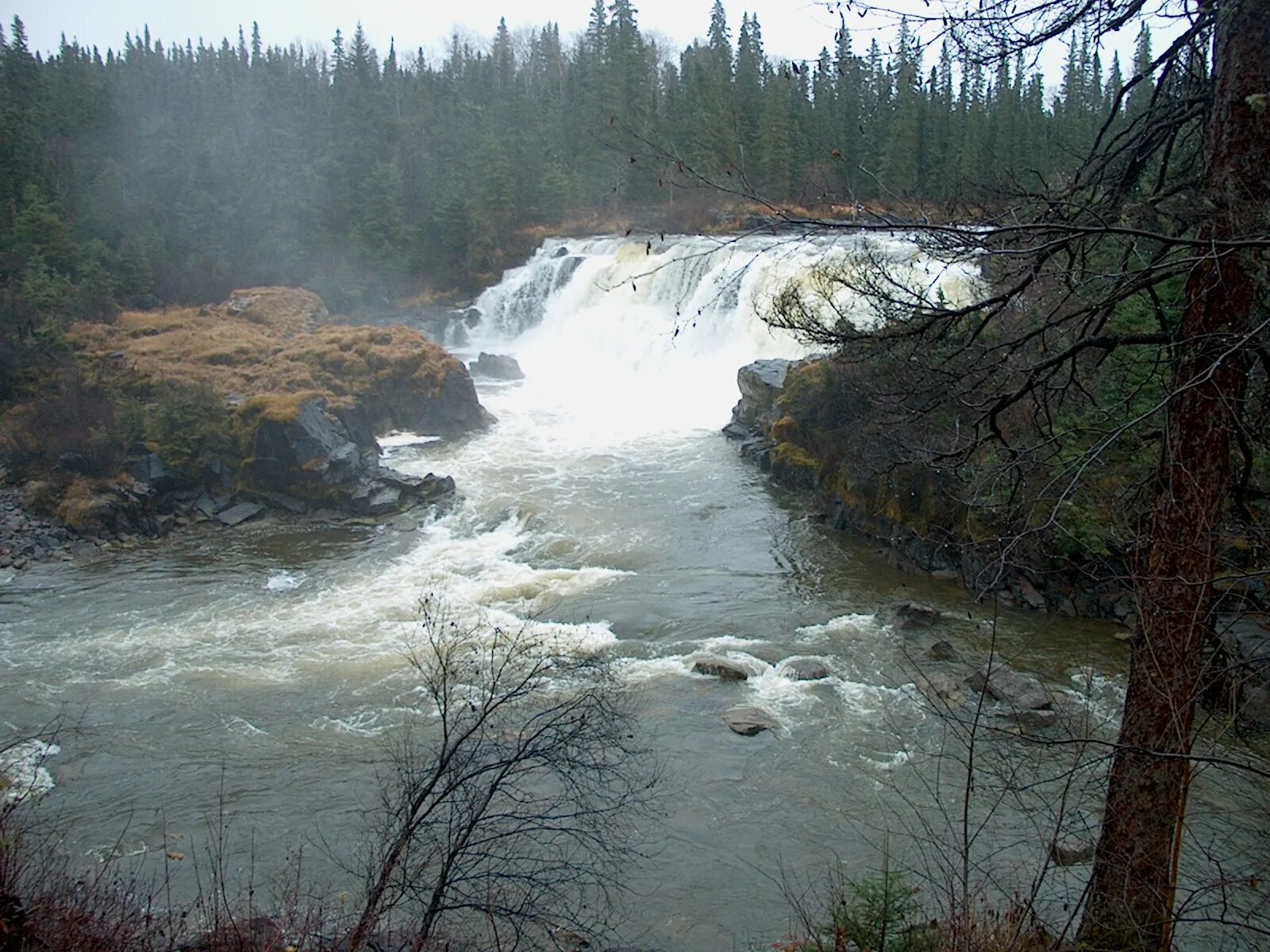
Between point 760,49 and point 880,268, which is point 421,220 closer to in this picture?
point 760,49

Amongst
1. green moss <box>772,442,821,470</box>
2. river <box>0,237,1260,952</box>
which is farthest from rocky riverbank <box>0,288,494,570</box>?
green moss <box>772,442,821,470</box>

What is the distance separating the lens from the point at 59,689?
12352mm

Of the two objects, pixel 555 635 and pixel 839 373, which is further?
pixel 839 373

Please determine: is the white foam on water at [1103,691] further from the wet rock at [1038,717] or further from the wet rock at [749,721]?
the wet rock at [749,721]

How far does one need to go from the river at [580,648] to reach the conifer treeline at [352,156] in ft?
47.4

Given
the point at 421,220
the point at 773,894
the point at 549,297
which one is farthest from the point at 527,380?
the point at 773,894

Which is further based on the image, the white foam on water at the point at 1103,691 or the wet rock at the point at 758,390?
the wet rock at the point at 758,390

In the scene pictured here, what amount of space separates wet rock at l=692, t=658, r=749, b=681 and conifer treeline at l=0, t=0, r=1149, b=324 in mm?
22268

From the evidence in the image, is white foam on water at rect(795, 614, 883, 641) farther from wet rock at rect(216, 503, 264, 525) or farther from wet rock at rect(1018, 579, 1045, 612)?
wet rock at rect(216, 503, 264, 525)

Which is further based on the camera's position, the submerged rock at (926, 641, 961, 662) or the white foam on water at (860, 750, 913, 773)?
the submerged rock at (926, 641, 961, 662)

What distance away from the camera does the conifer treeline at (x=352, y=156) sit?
117ft

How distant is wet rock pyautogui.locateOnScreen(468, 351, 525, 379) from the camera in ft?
114

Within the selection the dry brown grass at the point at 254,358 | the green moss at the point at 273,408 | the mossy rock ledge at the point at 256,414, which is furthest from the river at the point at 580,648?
the dry brown grass at the point at 254,358

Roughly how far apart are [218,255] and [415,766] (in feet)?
124
